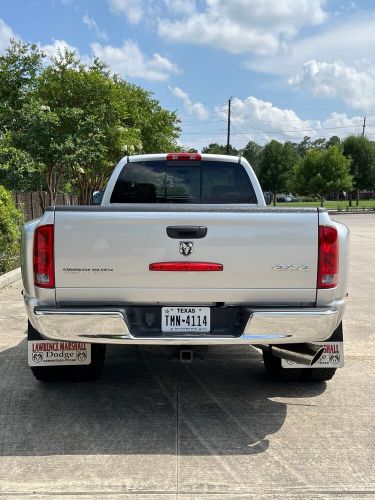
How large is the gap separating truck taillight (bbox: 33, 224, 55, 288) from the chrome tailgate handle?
31.1 inches

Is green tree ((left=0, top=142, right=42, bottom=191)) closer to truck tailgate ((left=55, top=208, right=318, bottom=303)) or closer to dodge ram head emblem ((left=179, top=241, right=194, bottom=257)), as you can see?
truck tailgate ((left=55, top=208, right=318, bottom=303))

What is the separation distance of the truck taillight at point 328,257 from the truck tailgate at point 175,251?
0.05 metres

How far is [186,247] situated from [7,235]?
23.9ft

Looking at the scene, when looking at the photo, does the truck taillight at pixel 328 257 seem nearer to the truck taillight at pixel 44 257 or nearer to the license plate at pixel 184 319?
the license plate at pixel 184 319

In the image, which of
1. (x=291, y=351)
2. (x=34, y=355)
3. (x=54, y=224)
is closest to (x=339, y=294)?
(x=291, y=351)

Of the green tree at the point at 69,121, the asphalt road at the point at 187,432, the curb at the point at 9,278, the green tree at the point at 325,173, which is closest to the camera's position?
the asphalt road at the point at 187,432

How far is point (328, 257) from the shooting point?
145 inches

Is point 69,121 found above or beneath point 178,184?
above

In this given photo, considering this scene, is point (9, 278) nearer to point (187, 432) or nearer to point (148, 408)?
point (148, 408)

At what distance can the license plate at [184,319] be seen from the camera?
3771 mm

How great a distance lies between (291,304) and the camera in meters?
3.77

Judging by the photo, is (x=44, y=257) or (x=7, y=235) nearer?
(x=44, y=257)

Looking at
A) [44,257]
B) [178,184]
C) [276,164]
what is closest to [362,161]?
[276,164]

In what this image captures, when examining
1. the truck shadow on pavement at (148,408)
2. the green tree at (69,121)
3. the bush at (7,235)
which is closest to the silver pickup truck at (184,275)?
the truck shadow on pavement at (148,408)
